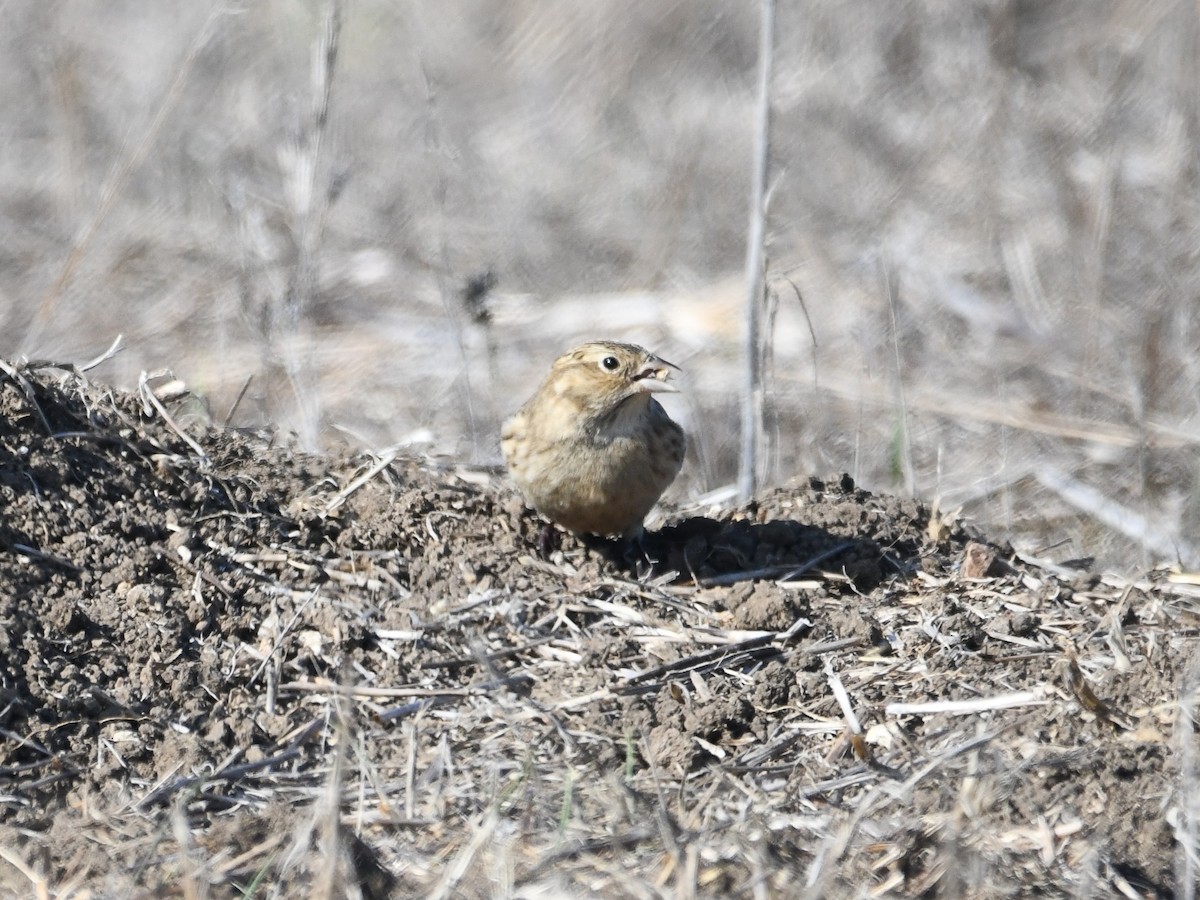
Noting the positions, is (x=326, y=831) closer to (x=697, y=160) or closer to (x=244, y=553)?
(x=244, y=553)

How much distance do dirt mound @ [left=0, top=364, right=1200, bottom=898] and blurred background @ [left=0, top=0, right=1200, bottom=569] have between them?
121 cm

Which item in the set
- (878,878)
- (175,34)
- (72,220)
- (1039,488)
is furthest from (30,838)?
(175,34)

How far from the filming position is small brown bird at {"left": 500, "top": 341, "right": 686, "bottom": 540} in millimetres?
5555

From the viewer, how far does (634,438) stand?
18.6 feet

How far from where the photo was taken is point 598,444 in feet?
18.5

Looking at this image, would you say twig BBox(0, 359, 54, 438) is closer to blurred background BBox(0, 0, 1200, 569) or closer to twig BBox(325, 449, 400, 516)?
twig BBox(325, 449, 400, 516)

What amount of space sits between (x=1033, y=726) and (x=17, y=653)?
9.36ft

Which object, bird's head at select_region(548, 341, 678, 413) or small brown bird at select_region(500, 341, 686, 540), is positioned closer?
small brown bird at select_region(500, 341, 686, 540)

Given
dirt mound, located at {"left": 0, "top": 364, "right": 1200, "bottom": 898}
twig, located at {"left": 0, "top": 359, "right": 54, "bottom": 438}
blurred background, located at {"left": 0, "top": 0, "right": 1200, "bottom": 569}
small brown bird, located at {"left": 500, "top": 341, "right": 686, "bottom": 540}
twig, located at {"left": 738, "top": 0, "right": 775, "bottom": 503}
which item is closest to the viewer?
dirt mound, located at {"left": 0, "top": 364, "right": 1200, "bottom": 898}

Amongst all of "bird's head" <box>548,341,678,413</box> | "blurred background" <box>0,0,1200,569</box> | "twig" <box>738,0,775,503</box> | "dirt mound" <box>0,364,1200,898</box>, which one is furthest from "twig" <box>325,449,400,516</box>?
"twig" <box>738,0,775,503</box>

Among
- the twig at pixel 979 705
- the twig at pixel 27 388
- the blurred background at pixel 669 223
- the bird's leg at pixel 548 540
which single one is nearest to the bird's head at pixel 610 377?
the bird's leg at pixel 548 540

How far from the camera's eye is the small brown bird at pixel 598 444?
5.55 m

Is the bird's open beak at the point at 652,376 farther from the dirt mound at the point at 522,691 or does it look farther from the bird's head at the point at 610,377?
the dirt mound at the point at 522,691

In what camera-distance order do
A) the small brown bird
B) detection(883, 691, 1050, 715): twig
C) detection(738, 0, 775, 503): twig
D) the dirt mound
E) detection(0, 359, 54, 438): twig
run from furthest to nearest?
detection(738, 0, 775, 503): twig, the small brown bird, detection(0, 359, 54, 438): twig, detection(883, 691, 1050, 715): twig, the dirt mound
